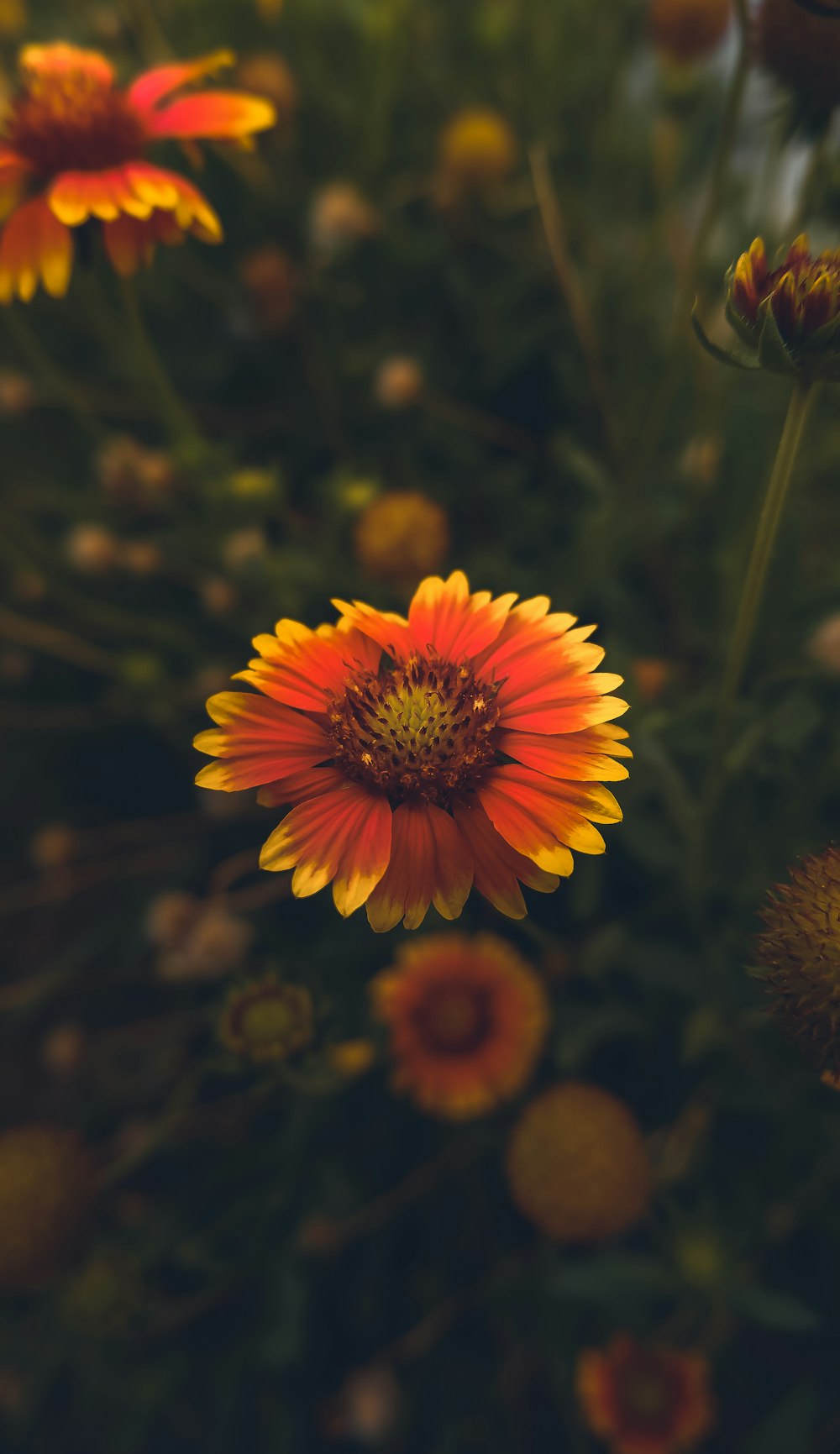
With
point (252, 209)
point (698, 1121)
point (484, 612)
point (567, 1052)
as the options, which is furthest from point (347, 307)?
point (698, 1121)

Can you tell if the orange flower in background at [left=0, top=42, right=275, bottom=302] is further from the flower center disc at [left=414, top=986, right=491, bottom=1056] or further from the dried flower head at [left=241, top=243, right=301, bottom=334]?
the flower center disc at [left=414, top=986, right=491, bottom=1056]

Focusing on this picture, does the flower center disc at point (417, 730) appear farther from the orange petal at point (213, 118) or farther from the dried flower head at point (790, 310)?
the orange petal at point (213, 118)

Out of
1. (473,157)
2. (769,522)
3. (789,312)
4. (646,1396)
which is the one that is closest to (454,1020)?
(646,1396)

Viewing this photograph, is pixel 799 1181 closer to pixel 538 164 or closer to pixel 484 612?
pixel 484 612

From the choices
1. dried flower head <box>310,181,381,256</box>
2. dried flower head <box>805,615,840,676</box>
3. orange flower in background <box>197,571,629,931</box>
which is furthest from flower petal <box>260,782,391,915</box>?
dried flower head <box>310,181,381,256</box>

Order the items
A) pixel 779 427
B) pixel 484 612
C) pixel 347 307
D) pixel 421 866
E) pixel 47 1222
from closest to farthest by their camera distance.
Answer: pixel 421 866
pixel 484 612
pixel 47 1222
pixel 779 427
pixel 347 307

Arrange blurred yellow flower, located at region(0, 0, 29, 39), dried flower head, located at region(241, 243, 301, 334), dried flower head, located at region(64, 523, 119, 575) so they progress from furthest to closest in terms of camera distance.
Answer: blurred yellow flower, located at region(0, 0, 29, 39)
dried flower head, located at region(241, 243, 301, 334)
dried flower head, located at region(64, 523, 119, 575)

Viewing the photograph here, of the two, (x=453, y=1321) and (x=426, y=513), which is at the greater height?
(x=426, y=513)
